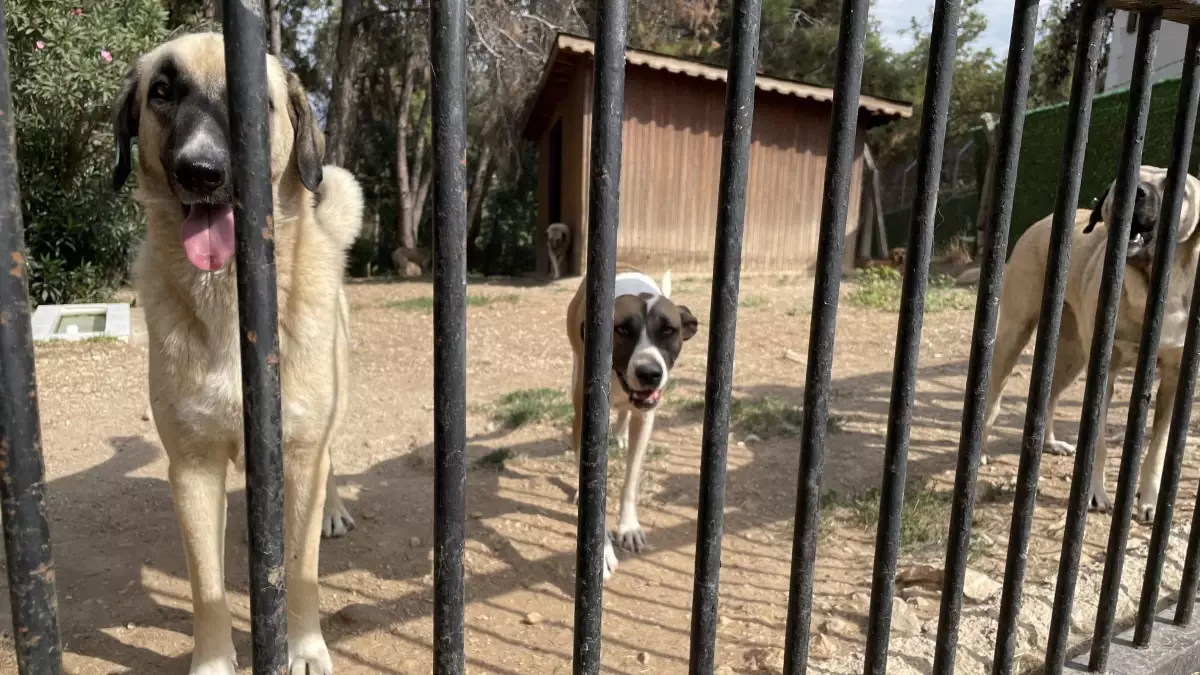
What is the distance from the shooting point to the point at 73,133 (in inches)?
337

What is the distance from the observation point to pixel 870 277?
423 inches

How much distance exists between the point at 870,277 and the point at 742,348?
15.0ft

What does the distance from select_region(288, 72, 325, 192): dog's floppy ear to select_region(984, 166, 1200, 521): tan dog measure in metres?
2.78

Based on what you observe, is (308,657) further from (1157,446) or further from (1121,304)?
(1121,304)

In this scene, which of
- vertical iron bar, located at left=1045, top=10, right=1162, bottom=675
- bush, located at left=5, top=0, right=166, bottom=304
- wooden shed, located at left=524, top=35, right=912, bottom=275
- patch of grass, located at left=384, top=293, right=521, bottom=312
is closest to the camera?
vertical iron bar, located at left=1045, top=10, right=1162, bottom=675

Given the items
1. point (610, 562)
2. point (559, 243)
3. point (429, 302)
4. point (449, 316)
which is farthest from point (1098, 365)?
point (559, 243)

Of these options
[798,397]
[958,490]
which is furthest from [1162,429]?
[958,490]

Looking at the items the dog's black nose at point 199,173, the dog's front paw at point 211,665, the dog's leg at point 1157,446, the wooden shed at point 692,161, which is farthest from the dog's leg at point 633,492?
the wooden shed at point 692,161

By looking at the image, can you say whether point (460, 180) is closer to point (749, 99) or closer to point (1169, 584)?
point (749, 99)

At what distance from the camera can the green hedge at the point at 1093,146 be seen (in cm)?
934

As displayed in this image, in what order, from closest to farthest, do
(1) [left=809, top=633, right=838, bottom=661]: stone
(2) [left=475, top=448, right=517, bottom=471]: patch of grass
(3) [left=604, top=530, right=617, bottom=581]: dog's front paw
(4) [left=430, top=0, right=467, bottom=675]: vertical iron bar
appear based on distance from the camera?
(4) [left=430, top=0, right=467, bottom=675]: vertical iron bar
(1) [left=809, top=633, right=838, bottom=661]: stone
(3) [left=604, top=530, right=617, bottom=581]: dog's front paw
(2) [left=475, top=448, right=517, bottom=471]: patch of grass

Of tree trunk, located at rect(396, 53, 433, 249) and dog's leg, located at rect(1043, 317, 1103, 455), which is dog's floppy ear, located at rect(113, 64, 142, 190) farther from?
tree trunk, located at rect(396, 53, 433, 249)

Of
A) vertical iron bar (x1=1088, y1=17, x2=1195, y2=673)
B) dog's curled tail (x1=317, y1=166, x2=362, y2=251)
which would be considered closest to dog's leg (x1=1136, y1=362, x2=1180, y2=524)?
vertical iron bar (x1=1088, y1=17, x2=1195, y2=673)

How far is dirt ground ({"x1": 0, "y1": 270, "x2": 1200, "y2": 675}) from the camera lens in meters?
2.36
